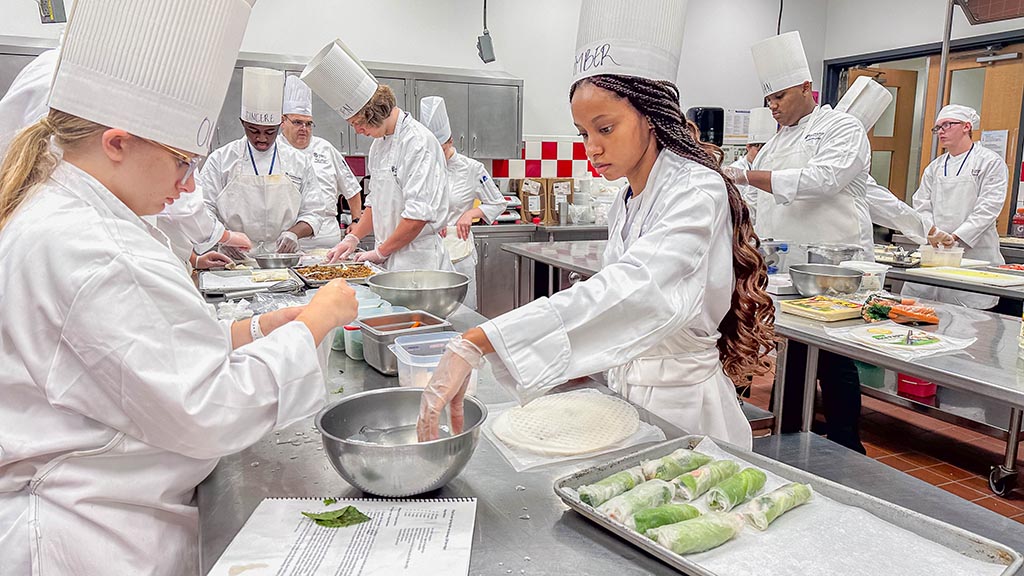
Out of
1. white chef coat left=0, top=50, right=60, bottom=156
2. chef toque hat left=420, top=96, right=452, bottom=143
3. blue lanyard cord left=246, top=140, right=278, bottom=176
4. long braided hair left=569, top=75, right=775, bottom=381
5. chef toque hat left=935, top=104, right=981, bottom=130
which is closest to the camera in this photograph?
long braided hair left=569, top=75, right=775, bottom=381

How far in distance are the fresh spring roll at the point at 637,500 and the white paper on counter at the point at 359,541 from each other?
0.69 feet

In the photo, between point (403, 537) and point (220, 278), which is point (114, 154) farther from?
point (220, 278)

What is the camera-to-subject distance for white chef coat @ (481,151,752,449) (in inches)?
49.9

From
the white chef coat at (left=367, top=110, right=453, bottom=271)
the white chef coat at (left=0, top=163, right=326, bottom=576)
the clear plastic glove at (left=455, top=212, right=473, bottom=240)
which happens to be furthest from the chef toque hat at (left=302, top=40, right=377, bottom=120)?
the white chef coat at (left=0, top=163, right=326, bottom=576)

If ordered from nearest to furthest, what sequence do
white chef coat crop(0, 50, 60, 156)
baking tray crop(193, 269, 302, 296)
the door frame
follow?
1. white chef coat crop(0, 50, 60, 156)
2. baking tray crop(193, 269, 302, 296)
3. the door frame

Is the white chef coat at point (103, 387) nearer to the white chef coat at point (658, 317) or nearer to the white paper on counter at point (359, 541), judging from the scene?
the white paper on counter at point (359, 541)

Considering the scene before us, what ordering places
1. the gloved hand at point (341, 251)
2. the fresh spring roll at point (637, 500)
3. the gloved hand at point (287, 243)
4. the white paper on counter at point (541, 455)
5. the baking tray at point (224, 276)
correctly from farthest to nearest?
the gloved hand at point (287, 243)
the gloved hand at point (341, 251)
the baking tray at point (224, 276)
the white paper on counter at point (541, 455)
the fresh spring roll at point (637, 500)

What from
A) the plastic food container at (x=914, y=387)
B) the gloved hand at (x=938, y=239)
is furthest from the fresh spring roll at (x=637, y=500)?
the gloved hand at (x=938, y=239)

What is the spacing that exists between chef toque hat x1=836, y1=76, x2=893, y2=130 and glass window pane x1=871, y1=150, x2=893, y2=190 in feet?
11.7

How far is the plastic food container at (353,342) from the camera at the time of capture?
190 cm

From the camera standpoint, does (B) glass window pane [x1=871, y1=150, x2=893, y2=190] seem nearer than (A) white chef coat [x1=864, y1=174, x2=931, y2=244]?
No

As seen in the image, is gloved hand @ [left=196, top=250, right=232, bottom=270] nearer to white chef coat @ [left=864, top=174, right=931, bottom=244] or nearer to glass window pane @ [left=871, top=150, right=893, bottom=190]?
white chef coat @ [left=864, top=174, right=931, bottom=244]

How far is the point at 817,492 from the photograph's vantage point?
44.8 inches

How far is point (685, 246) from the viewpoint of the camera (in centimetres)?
139
